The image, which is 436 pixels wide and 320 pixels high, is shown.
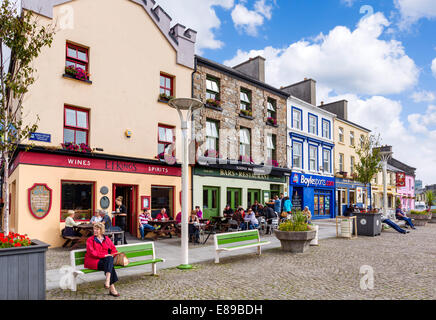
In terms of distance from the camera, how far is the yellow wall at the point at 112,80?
12.1 metres

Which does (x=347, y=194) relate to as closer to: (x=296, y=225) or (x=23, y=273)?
(x=296, y=225)

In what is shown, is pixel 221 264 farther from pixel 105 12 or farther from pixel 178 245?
pixel 105 12

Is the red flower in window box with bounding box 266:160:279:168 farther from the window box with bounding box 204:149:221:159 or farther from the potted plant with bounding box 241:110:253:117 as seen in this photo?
the window box with bounding box 204:149:221:159

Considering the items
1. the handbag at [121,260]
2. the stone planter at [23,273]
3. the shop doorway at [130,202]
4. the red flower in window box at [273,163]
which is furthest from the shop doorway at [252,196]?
the stone planter at [23,273]

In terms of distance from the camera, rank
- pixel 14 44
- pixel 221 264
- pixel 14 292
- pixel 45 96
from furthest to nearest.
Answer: pixel 45 96 < pixel 221 264 < pixel 14 44 < pixel 14 292

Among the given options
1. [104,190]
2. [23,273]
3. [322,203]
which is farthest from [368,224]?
[23,273]

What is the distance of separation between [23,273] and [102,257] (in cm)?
148

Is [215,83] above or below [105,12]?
below

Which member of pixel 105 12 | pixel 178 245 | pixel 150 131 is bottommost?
pixel 178 245

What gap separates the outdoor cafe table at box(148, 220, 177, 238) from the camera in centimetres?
1356

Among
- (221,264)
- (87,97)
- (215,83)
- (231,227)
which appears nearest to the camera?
(221,264)
